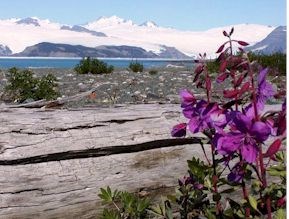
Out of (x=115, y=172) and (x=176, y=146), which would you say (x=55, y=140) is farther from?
(x=176, y=146)

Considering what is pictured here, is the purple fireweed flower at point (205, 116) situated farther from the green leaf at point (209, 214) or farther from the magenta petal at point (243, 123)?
the green leaf at point (209, 214)

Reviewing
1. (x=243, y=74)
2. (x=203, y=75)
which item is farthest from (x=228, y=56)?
(x=203, y=75)

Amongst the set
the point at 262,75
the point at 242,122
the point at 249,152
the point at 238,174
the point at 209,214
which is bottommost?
the point at 209,214

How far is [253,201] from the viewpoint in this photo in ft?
7.32

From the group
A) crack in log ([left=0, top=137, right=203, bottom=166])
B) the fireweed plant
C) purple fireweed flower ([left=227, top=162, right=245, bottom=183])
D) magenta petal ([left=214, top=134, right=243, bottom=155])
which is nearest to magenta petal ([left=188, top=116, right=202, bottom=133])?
the fireweed plant

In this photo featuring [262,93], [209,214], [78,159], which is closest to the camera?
[262,93]

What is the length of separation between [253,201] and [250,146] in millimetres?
412

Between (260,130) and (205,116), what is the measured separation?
325 mm

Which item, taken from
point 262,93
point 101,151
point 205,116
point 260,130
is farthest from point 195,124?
point 101,151

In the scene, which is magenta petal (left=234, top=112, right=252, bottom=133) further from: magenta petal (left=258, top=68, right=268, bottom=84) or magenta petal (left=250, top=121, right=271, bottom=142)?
magenta petal (left=258, top=68, right=268, bottom=84)

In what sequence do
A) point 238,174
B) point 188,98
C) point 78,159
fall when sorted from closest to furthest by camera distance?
1. point 238,174
2. point 188,98
3. point 78,159

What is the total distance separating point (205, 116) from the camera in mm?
2127

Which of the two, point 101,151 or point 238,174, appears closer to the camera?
point 238,174

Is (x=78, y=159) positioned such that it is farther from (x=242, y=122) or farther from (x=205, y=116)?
(x=242, y=122)
